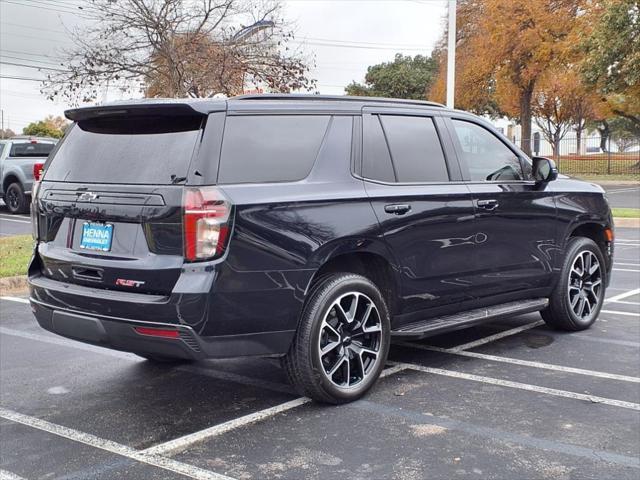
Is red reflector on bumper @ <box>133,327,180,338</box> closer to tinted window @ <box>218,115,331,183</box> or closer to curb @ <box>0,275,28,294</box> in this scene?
tinted window @ <box>218,115,331,183</box>

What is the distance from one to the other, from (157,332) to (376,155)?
1.89 metres

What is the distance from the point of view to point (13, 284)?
873 centimetres

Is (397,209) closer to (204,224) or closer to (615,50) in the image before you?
(204,224)

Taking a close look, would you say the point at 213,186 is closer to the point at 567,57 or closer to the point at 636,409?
the point at 636,409

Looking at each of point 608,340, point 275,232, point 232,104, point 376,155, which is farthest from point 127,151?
point 608,340

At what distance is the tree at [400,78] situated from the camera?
7100cm

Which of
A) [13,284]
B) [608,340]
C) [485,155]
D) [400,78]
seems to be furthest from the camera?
[400,78]

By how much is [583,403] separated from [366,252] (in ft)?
5.37

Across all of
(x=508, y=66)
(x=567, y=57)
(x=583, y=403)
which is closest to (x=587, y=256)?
(x=583, y=403)

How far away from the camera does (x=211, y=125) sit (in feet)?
13.5

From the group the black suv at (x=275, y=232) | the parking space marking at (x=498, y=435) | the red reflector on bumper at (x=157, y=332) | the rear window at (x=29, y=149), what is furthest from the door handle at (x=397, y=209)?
the rear window at (x=29, y=149)

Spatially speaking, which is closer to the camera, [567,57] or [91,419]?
[91,419]

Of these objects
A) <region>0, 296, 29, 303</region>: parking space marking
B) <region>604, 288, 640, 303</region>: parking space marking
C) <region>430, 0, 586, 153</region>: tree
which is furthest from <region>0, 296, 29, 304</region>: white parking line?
<region>430, 0, 586, 153</region>: tree

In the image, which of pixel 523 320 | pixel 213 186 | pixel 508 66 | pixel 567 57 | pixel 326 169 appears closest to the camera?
pixel 213 186
